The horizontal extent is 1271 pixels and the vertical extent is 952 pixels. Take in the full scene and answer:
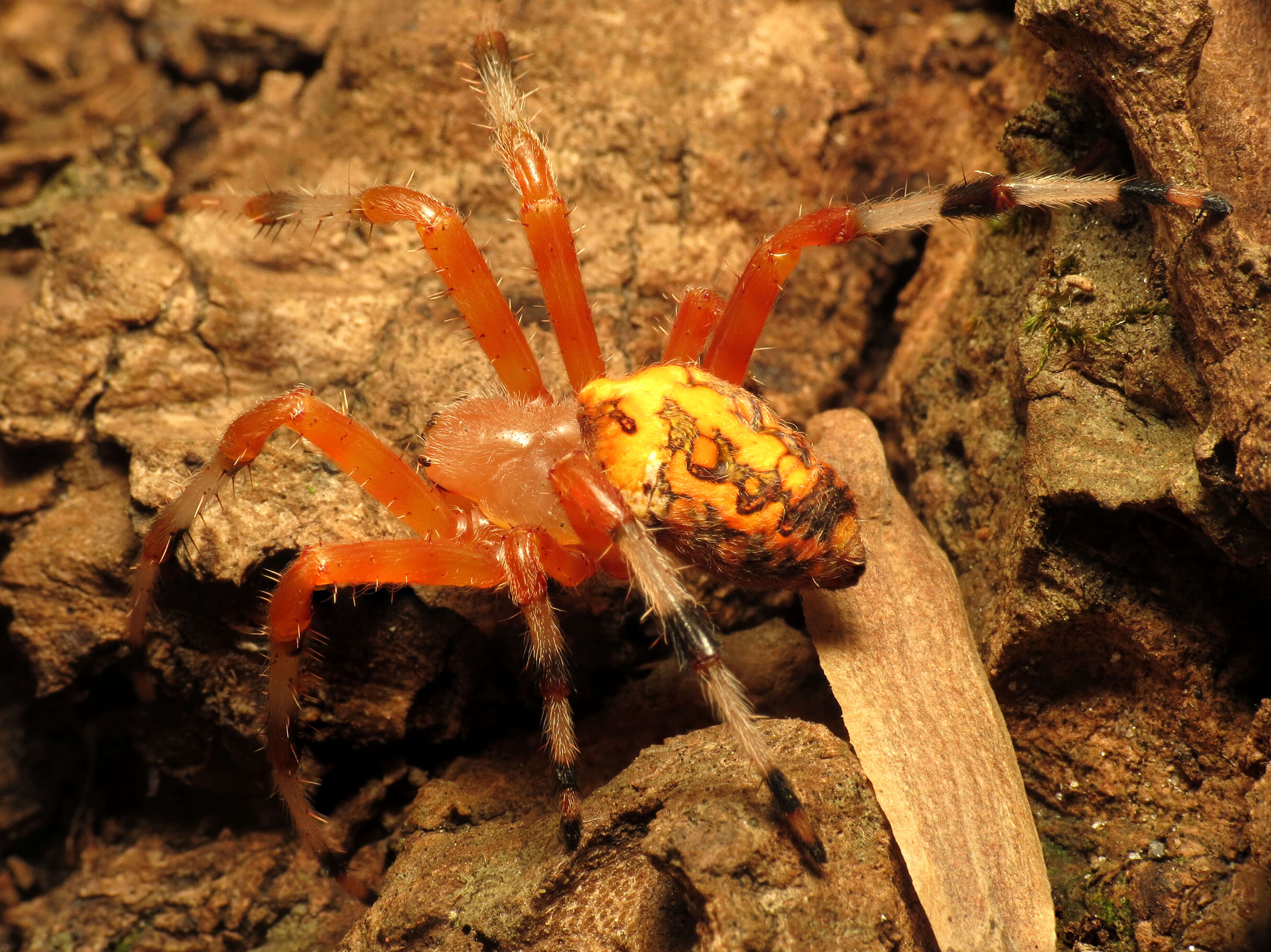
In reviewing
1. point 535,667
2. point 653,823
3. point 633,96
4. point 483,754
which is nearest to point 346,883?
point 483,754

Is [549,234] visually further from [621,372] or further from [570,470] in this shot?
[570,470]

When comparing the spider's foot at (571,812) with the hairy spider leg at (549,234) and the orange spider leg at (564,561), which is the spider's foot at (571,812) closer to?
the orange spider leg at (564,561)

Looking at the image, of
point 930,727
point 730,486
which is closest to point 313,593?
point 730,486

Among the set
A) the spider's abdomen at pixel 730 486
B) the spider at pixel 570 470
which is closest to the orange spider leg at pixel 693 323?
the spider at pixel 570 470

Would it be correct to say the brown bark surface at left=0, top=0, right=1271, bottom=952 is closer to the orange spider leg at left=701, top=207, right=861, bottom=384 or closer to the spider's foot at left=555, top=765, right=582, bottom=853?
the spider's foot at left=555, top=765, right=582, bottom=853

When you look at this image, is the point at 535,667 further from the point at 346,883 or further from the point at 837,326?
the point at 837,326

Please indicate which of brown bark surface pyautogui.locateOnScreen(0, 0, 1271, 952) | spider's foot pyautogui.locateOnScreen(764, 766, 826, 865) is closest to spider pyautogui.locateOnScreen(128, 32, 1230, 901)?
spider's foot pyautogui.locateOnScreen(764, 766, 826, 865)

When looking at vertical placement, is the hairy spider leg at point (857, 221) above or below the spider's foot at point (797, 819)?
above
